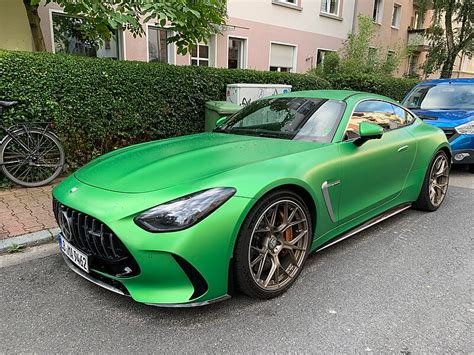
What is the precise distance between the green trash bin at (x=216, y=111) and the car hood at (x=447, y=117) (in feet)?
10.8

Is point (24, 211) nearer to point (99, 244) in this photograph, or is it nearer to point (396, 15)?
point (99, 244)

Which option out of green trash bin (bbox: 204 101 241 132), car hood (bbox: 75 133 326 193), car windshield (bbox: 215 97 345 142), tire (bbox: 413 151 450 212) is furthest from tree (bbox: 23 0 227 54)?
tire (bbox: 413 151 450 212)

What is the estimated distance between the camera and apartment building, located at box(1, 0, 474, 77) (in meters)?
8.49

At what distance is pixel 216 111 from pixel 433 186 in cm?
332

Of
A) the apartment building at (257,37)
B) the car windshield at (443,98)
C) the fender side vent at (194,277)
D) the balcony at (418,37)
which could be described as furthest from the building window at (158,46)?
the balcony at (418,37)

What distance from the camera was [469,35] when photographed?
15219 millimetres

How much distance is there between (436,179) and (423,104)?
120 inches

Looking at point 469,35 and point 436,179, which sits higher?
point 469,35

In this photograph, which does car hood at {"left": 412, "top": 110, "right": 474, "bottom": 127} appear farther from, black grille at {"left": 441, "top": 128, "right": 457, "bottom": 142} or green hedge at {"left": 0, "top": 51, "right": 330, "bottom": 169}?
green hedge at {"left": 0, "top": 51, "right": 330, "bottom": 169}

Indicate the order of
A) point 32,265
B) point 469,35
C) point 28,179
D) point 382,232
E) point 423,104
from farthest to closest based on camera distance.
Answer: point 469,35 → point 423,104 → point 28,179 → point 382,232 → point 32,265

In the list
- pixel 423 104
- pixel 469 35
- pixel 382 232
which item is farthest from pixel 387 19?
pixel 382 232

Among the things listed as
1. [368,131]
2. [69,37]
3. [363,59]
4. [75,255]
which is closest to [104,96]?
[75,255]

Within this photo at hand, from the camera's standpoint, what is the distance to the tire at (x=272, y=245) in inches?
90.4

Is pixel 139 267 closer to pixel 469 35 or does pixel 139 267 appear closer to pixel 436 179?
pixel 436 179
